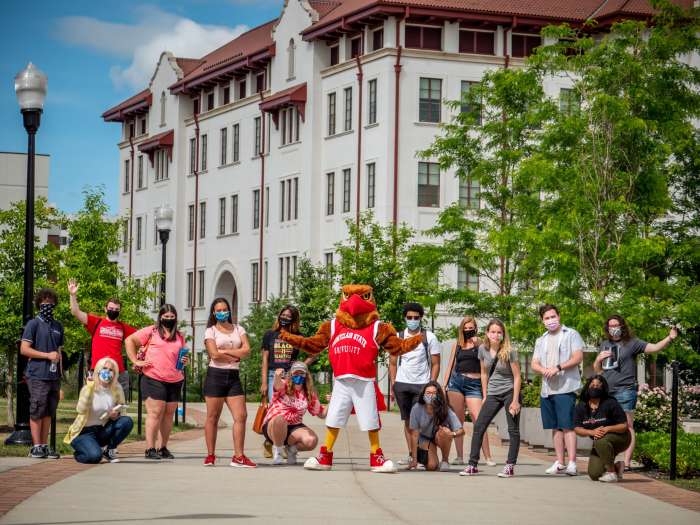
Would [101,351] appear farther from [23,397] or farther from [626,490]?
[626,490]

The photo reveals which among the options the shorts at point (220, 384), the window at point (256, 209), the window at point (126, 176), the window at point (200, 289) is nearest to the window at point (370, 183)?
the window at point (256, 209)

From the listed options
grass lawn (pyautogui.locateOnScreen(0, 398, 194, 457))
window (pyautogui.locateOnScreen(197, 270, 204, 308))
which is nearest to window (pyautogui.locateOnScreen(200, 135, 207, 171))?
window (pyautogui.locateOnScreen(197, 270, 204, 308))

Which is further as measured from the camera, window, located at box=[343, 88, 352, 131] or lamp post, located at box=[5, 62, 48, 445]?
window, located at box=[343, 88, 352, 131]

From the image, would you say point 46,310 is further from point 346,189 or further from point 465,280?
point 346,189

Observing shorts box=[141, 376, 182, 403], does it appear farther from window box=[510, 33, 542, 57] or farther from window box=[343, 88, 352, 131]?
window box=[510, 33, 542, 57]

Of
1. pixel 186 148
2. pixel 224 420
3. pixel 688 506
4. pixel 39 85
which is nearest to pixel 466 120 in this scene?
pixel 224 420

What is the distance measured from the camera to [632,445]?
1686cm

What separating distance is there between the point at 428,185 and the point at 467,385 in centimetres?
4031

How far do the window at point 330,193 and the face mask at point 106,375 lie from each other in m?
45.8

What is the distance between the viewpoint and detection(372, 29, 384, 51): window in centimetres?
5944

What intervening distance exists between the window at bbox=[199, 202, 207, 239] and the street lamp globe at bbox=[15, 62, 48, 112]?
55.1 metres

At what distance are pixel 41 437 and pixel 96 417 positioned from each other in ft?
3.38

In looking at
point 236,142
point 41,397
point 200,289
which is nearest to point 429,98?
point 236,142

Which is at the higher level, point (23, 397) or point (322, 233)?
point (322, 233)
